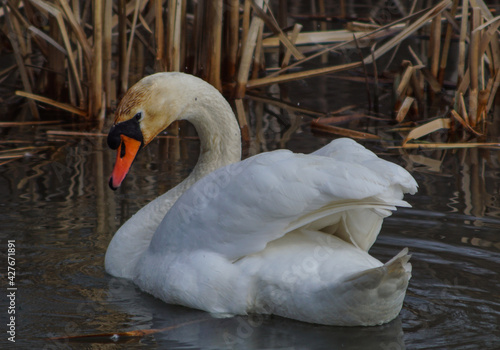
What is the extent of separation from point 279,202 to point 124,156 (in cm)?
111

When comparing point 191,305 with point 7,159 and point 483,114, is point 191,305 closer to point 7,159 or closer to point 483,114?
point 7,159

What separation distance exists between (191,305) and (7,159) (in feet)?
9.67

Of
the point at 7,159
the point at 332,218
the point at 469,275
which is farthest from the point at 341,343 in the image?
the point at 7,159

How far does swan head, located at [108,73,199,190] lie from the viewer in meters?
4.32

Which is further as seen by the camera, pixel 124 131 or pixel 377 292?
pixel 124 131

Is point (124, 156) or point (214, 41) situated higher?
point (214, 41)

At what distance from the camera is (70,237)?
4805 mm

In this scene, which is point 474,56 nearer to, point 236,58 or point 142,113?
point 236,58

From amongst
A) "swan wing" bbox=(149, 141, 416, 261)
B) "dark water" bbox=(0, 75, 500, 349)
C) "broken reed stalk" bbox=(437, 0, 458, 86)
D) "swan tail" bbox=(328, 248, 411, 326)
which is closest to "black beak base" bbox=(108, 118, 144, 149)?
"swan wing" bbox=(149, 141, 416, 261)

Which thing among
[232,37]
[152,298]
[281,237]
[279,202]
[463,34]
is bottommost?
[152,298]

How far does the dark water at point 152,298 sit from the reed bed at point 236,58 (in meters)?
0.45

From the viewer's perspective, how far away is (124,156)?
4.34 meters

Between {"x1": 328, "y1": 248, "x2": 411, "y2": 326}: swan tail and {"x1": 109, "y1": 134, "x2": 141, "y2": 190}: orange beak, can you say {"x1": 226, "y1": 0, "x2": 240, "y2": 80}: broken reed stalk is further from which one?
{"x1": 328, "y1": 248, "x2": 411, "y2": 326}: swan tail

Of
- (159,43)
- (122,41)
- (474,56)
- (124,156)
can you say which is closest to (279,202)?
(124,156)
